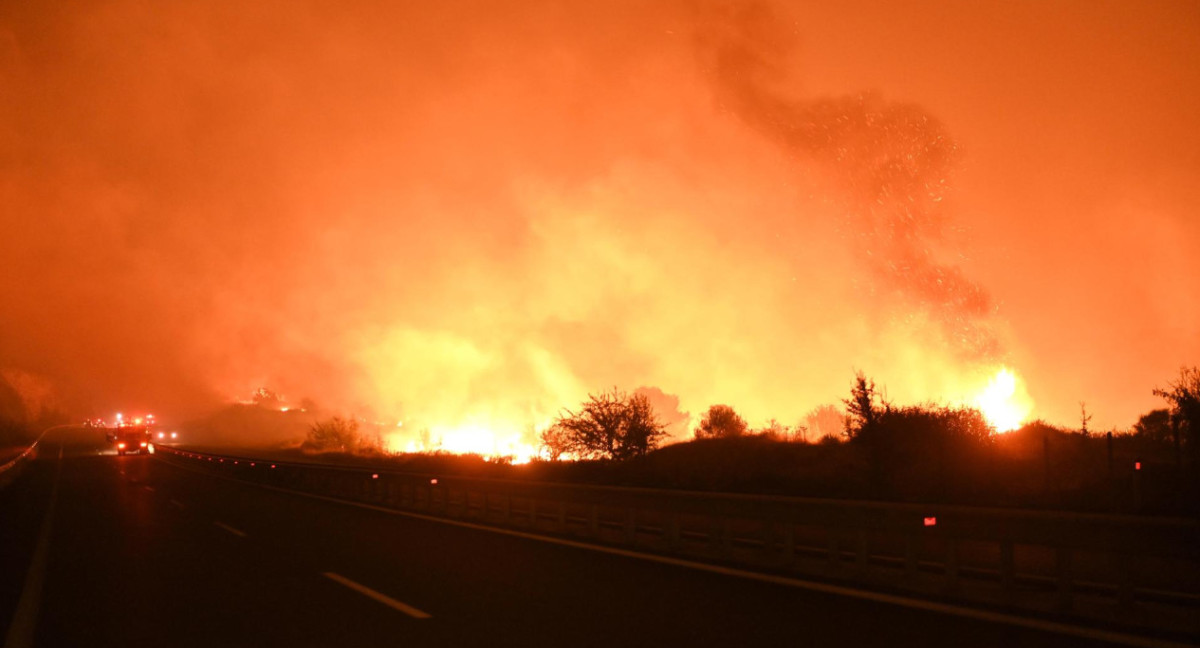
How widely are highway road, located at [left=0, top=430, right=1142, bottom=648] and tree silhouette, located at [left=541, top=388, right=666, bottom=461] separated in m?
23.9

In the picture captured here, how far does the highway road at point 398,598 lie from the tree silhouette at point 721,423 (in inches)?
1265

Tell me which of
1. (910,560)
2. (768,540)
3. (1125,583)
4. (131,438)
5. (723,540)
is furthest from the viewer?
(131,438)

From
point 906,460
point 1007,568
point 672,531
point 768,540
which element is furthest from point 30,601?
point 906,460

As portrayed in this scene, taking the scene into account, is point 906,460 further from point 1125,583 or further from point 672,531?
point 1125,583

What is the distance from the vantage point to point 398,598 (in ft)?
31.7

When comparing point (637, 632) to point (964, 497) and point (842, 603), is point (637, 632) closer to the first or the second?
point (842, 603)

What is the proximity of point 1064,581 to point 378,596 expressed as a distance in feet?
22.9

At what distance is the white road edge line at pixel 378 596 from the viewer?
883 cm

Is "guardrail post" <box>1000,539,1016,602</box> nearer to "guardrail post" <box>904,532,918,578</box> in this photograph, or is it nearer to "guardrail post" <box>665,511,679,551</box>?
"guardrail post" <box>904,532,918,578</box>

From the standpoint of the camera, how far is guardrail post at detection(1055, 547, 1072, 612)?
8166mm

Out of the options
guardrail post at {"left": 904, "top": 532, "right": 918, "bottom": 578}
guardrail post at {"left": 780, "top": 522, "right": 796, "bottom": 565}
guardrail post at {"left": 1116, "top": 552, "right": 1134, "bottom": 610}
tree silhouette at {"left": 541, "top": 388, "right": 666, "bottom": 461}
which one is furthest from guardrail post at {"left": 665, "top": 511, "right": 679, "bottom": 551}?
tree silhouette at {"left": 541, "top": 388, "right": 666, "bottom": 461}

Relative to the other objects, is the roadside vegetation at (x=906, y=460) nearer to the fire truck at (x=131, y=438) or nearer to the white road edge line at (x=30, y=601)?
the white road edge line at (x=30, y=601)

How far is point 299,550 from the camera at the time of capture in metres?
14.0

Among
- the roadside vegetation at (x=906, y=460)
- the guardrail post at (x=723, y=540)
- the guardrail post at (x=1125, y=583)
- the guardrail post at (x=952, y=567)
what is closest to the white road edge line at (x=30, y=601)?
the guardrail post at (x=723, y=540)
